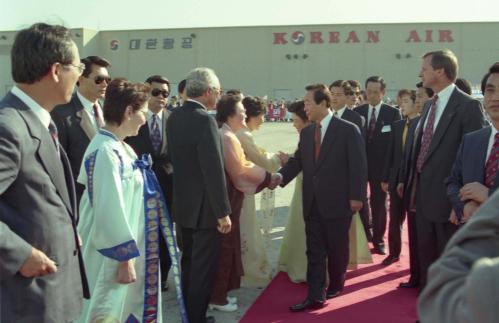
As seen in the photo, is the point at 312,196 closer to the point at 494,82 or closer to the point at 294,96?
the point at 494,82

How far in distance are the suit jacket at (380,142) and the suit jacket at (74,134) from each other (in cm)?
365

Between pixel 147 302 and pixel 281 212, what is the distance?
5493 millimetres

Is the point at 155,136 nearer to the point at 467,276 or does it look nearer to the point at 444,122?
the point at 444,122

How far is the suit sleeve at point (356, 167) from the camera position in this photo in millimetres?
4340

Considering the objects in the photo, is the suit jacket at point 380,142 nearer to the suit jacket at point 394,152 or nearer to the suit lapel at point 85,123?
the suit jacket at point 394,152

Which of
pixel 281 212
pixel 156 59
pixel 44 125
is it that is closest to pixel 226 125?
pixel 44 125

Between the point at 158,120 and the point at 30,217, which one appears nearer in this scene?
the point at 30,217

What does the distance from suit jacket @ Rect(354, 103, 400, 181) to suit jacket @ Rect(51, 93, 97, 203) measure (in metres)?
3.65

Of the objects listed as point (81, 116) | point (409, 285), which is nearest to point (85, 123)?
point (81, 116)

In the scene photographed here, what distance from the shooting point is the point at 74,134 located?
12.9 feet

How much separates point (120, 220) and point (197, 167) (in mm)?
1080

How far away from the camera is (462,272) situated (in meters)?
0.94

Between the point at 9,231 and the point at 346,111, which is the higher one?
the point at 346,111

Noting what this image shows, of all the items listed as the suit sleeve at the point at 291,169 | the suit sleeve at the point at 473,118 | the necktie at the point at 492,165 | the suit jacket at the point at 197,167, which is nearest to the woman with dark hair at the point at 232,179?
the suit sleeve at the point at 291,169
